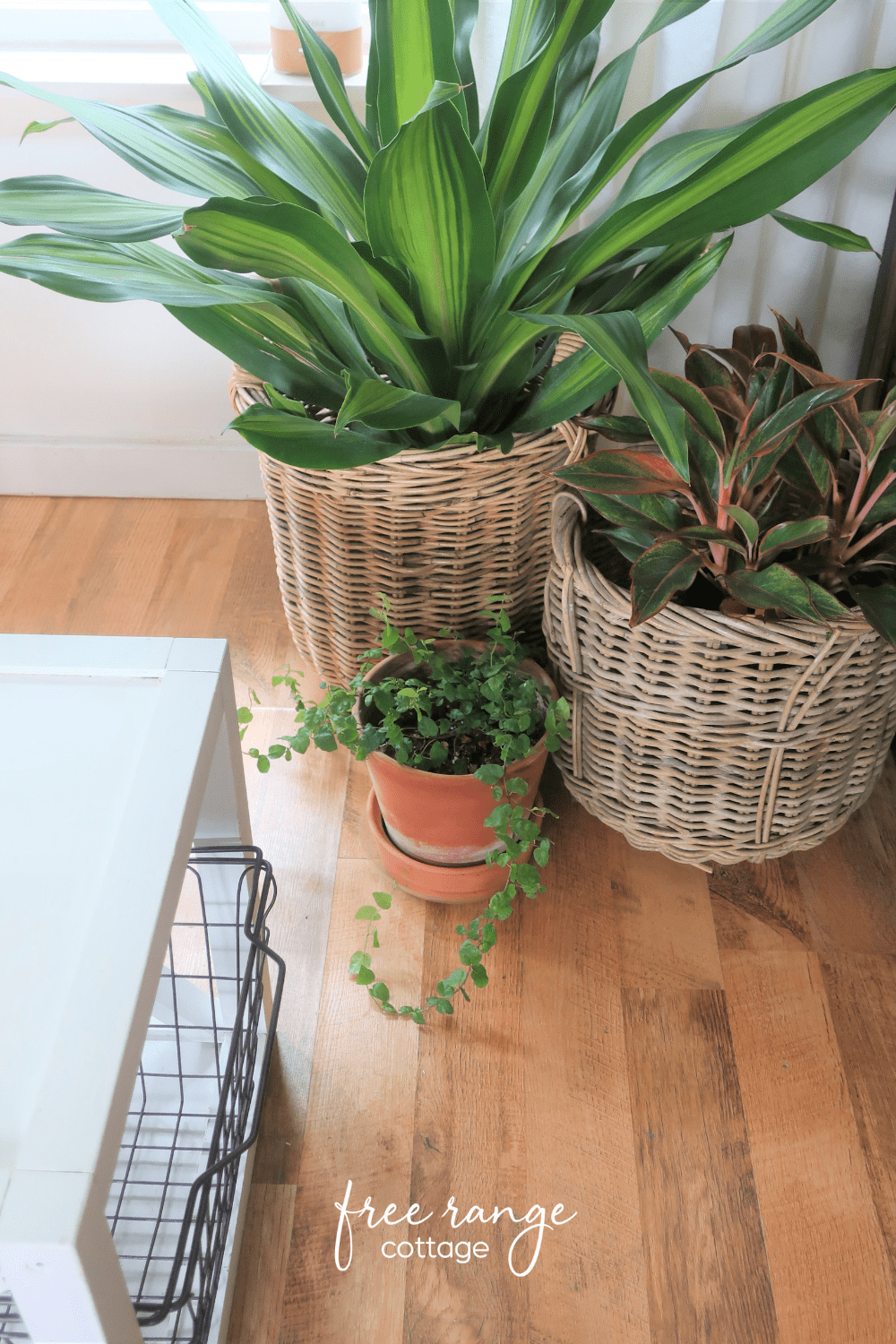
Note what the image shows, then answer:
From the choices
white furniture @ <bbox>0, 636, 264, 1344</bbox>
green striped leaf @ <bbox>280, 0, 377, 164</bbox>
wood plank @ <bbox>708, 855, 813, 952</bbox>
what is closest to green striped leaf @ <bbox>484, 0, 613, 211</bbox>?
green striped leaf @ <bbox>280, 0, 377, 164</bbox>

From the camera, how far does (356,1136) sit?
110 cm

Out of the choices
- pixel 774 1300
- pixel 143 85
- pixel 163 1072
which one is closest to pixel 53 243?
pixel 143 85

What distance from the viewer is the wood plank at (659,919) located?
1.26 meters

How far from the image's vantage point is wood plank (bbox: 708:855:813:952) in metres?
1.29

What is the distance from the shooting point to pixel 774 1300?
989 mm

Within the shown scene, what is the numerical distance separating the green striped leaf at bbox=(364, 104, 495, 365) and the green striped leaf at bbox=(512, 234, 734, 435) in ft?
0.40

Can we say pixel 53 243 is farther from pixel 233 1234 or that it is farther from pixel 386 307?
pixel 233 1234

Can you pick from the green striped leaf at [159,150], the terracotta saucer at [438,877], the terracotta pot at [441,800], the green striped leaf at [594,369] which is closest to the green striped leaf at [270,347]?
the green striped leaf at [159,150]

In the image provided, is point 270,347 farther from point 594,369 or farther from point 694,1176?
point 694,1176

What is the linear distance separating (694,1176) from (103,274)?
3.61ft

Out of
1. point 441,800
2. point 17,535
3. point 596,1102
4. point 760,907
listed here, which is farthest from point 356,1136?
point 17,535

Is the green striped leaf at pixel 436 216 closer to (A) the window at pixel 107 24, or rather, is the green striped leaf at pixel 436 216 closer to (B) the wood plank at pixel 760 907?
(B) the wood plank at pixel 760 907

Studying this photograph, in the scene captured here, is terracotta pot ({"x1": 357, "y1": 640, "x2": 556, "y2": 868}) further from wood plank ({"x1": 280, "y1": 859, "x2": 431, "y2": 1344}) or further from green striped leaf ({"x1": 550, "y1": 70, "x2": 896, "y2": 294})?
green striped leaf ({"x1": 550, "y1": 70, "x2": 896, "y2": 294})

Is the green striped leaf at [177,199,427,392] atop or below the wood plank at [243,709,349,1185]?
atop
